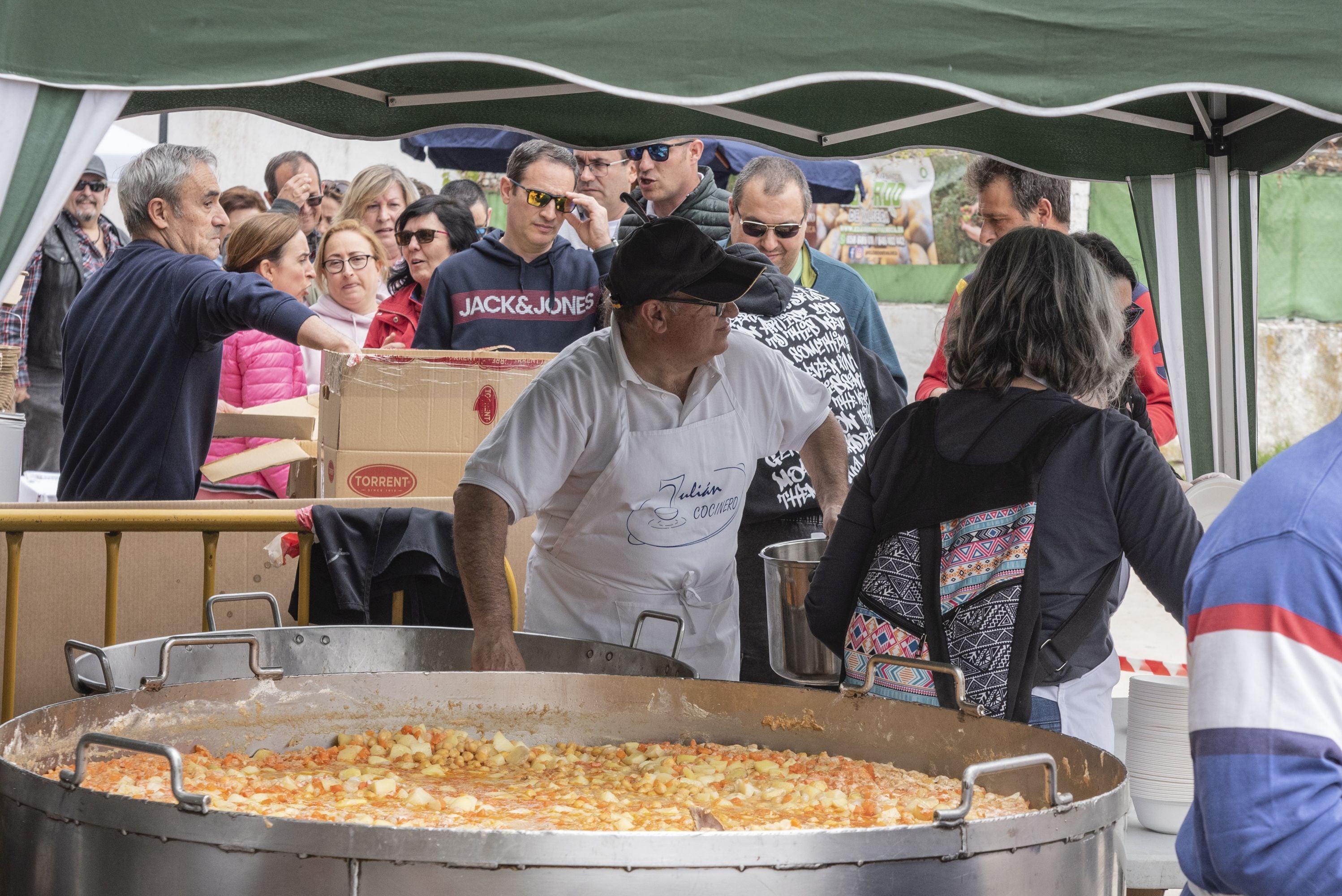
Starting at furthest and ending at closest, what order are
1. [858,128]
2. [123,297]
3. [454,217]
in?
[454,217] → [858,128] → [123,297]

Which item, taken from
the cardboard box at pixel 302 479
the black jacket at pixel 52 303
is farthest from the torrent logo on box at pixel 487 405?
the black jacket at pixel 52 303

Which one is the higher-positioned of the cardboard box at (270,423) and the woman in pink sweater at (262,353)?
the woman in pink sweater at (262,353)

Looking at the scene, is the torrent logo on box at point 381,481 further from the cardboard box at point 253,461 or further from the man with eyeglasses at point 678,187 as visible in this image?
the man with eyeglasses at point 678,187

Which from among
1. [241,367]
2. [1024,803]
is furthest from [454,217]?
[1024,803]

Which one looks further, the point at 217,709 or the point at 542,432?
the point at 542,432

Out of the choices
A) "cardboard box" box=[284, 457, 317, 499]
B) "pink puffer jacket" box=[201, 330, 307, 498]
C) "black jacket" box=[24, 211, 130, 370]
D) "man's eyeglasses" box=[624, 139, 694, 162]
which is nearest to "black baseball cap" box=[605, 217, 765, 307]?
"man's eyeglasses" box=[624, 139, 694, 162]

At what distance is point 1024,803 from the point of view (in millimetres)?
2006

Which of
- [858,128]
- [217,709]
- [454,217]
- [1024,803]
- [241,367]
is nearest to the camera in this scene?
[1024,803]

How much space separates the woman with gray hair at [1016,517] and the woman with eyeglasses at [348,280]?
3.36 meters

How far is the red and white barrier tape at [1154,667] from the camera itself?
6011mm

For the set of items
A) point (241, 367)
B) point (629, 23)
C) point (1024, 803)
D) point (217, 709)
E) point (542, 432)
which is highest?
point (629, 23)

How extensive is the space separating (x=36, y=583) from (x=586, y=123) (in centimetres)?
215

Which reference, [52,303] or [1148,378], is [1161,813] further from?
[52,303]

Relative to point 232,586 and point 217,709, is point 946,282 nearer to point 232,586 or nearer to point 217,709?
point 232,586
